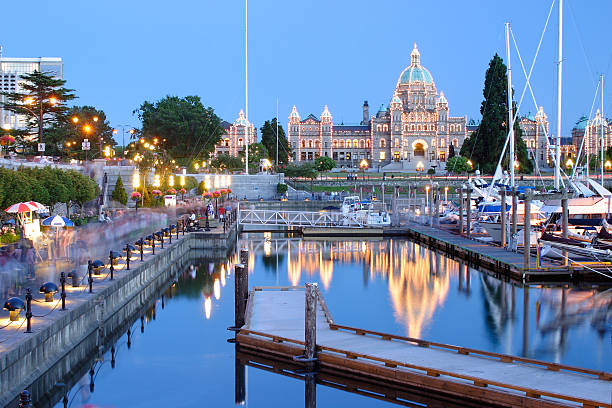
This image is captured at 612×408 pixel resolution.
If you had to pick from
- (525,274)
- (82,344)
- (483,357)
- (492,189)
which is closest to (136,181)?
(492,189)

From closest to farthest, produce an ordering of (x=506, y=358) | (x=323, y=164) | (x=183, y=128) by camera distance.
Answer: (x=506, y=358), (x=183, y=128), (x=323, y=164)

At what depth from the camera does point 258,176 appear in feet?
A: 309

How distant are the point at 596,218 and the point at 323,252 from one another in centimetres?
1772

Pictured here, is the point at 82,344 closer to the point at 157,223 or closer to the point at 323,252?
the point at 157,223

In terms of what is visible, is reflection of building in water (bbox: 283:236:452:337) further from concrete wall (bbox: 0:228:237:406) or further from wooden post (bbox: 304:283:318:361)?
concrete wall (bbox: 0:228:237:406)

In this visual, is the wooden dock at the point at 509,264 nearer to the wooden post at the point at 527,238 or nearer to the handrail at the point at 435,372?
the wooden post at the point at 527,238

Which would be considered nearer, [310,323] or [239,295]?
[310,323]

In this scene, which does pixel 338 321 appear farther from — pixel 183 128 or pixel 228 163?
pixel 228 163

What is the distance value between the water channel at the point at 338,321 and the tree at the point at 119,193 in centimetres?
1411

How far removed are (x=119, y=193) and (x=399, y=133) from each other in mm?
125143

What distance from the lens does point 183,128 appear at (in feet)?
345

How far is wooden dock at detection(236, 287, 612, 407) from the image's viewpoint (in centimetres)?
Result: 1508

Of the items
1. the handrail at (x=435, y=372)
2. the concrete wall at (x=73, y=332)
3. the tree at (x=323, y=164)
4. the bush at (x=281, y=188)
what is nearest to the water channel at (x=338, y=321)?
the concrete wall at (x=73, y=332)

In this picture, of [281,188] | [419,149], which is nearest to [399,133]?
[419,149]
